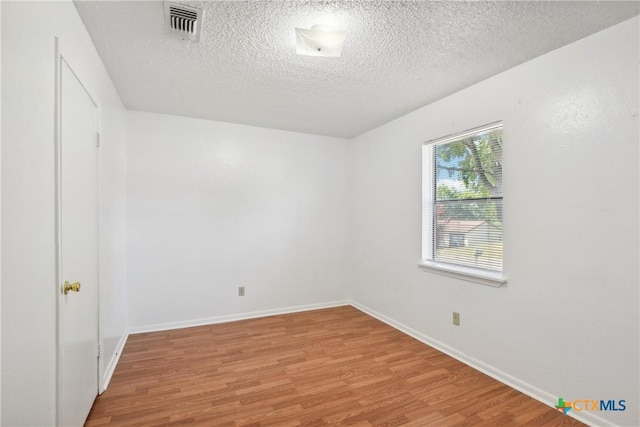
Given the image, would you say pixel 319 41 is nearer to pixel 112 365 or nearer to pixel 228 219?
pixel 228 219

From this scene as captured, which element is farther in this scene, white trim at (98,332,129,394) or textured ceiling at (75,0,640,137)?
white trim at (98,332,129,394)

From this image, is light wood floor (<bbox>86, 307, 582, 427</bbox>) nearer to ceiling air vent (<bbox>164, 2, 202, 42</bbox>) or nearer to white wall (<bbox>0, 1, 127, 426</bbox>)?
white wall (<bbox>0, 1, 127, 426</bbox>)

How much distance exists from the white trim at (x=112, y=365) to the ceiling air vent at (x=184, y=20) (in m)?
2.52

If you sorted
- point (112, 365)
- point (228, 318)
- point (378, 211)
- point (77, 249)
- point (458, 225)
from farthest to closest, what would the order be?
point (378, 211) → point (228, 318) → point (458, 225) → point (112, 365) → point (77, 249)

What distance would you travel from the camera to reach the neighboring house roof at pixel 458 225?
2.88m

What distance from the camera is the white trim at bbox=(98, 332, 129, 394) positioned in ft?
7.61

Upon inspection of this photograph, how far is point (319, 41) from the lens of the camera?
1971 millimetres

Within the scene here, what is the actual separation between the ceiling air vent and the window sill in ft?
9.29

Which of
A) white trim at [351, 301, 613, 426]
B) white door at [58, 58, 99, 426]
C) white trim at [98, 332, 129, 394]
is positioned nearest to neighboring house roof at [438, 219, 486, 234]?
white trim at [351, 301, 613, 426]

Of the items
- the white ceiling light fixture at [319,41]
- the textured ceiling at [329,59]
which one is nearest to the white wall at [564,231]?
the textured ceiling at [329,59]

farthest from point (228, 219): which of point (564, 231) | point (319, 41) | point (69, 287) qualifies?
point (564, 231)

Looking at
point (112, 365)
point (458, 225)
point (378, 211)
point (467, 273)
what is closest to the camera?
point (112, 365)

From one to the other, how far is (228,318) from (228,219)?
1267 millimetres

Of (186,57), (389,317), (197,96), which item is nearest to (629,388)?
(389,317)
